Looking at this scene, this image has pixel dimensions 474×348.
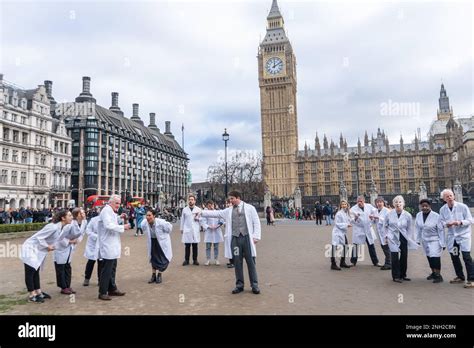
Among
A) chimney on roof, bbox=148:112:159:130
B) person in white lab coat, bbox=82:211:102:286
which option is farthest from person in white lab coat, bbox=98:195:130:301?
chimney on roof, bbox=148:112:159:130

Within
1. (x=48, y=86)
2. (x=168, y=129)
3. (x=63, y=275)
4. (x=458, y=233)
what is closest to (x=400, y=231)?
(x=458, y=233)

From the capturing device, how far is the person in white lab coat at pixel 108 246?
266 inches

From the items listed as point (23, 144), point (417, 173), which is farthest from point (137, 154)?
point (417, 173)

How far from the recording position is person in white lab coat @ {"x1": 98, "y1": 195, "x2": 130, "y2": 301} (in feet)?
22.2

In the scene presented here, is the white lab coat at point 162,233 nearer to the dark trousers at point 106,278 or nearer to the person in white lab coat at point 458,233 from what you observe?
the dark trousers at point 106,278

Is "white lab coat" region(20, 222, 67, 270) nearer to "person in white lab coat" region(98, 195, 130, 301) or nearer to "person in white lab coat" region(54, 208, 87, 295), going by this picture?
"person in white lab coat" region(54, 208, 87, 295)

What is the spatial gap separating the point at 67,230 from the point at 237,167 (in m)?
48.1

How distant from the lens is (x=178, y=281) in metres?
8.30

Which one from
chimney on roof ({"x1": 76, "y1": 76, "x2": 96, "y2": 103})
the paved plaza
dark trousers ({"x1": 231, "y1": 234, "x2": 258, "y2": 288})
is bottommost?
the paved plaza

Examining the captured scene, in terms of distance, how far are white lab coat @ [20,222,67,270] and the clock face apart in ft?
303

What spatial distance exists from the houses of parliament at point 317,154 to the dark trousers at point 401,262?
79007 millimetres

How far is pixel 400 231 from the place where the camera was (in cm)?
823

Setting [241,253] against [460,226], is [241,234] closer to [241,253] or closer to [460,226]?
[241,253]
